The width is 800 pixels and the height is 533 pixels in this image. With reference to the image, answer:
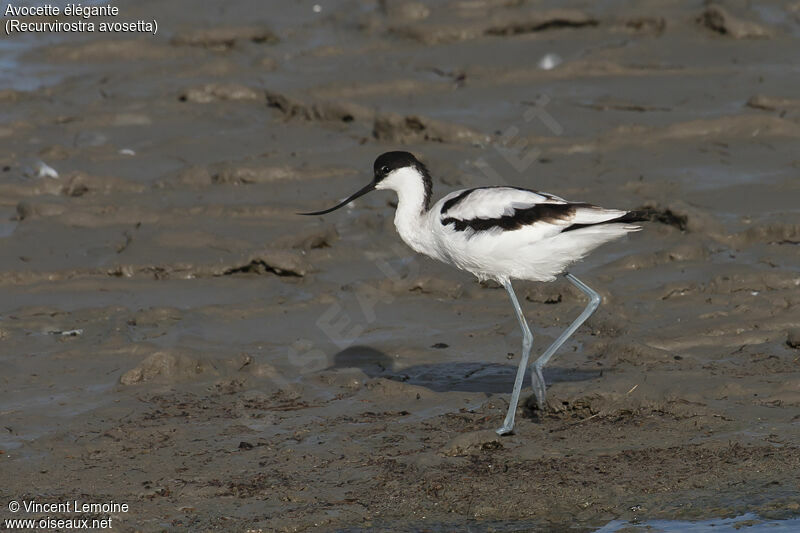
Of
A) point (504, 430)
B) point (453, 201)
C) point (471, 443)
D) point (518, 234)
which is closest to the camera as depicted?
point (471, 443)

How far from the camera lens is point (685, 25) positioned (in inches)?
414

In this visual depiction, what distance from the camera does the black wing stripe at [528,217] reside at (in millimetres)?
5711

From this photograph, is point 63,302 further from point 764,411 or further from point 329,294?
point 764,411

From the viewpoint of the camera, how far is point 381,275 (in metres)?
7.51

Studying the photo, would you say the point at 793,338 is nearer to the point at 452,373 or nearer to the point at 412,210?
the point at 452,373

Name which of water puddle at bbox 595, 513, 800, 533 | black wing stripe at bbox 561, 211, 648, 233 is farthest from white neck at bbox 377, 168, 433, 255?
water puddle at bbox 595, 513, 800, 533

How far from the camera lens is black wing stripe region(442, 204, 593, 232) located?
18.7 feet

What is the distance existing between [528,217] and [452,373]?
108cm

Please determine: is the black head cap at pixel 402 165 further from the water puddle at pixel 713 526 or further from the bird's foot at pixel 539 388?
the water puddle at pixel 713 526

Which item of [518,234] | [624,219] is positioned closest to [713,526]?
[624,219]

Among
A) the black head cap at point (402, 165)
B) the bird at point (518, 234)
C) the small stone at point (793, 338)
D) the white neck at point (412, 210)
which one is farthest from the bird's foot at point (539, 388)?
the small stone at point (793, 338)

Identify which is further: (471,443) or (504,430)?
(504,430)

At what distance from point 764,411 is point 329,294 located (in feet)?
8.70

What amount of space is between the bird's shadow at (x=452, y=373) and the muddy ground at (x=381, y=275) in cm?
2
